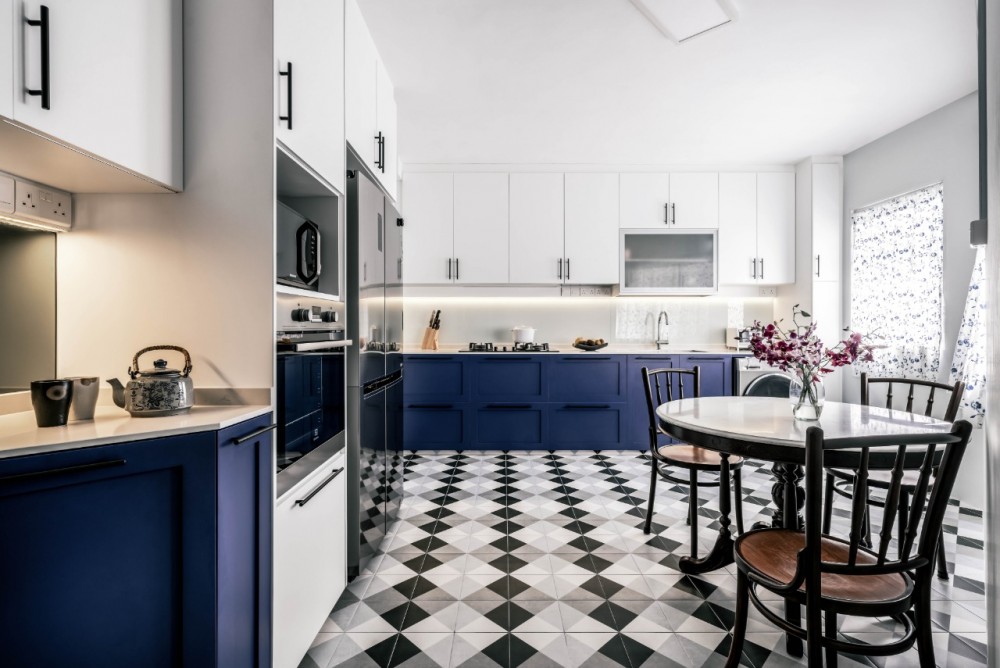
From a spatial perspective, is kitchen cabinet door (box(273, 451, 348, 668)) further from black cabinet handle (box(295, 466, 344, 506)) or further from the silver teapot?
the silver teapot

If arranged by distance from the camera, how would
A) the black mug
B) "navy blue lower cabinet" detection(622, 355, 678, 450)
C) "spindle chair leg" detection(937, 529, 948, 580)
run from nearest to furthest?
1. the black mug
2. "spindle chair leg" detection(937, 529, 948, 580)
3. "navy blue lower cabinet" detection(622, 355, 678, 450)

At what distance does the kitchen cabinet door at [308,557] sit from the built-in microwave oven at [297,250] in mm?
688

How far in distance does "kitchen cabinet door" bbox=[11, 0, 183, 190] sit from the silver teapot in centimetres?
54

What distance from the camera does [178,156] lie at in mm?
1497

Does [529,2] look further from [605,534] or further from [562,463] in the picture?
[562,463]

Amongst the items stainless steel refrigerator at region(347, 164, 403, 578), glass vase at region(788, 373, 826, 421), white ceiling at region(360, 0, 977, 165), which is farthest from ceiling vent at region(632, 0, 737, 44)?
glass vase at region(788, 373, 826, 421)

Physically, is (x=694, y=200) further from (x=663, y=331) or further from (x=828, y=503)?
(x=828, y=503)

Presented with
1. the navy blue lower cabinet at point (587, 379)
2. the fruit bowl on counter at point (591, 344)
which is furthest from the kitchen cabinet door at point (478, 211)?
the navy blue lower cabinet at point (587, 379)

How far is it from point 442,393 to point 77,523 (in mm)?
3428

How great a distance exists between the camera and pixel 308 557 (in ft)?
5.68

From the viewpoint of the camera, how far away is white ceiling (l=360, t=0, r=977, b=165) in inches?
98.3

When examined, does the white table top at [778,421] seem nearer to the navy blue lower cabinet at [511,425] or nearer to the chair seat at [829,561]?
the chair seat at [829,561]

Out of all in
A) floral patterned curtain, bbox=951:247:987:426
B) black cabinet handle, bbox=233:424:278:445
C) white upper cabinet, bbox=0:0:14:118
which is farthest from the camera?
floral patterned curtain, bbox=951:247:987:426

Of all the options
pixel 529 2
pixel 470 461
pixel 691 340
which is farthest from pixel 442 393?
pixel 529 2
